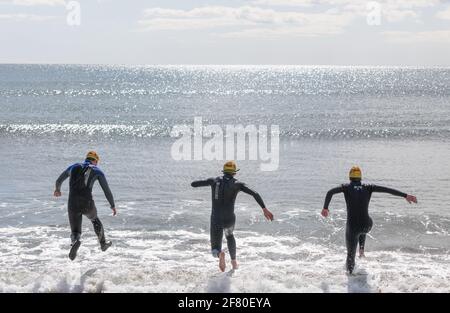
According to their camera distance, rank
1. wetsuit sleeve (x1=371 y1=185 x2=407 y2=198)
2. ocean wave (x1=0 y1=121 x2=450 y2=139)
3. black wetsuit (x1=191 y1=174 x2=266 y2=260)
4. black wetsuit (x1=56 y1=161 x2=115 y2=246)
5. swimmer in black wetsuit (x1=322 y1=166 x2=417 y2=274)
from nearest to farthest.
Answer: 1. wetsuit sleeve (x1=371 y1=185 x2=407 y2=198)
2. swimmer in black wetsuit (x1=322 y1=166 x2=417 y2=274)
3. black wetsuit (x1=191 y1=174 x2=266 y2=260)
4. black wetsuit (x1=56 y1=161 x2=115 y2=246)
5. ocean wave (x1=0 y1=121 x2=450 y2=139)

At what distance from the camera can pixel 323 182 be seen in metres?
21.9

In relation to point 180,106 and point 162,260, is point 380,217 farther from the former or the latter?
point 180,106

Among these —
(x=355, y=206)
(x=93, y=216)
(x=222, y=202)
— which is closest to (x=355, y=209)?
(x=355, y=206)

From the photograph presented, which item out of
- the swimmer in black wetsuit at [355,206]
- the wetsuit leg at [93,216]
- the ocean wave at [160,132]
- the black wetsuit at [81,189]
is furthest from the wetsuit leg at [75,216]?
the ocean wave at [160,132]

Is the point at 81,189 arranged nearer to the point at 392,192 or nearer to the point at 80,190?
the point at 80,190

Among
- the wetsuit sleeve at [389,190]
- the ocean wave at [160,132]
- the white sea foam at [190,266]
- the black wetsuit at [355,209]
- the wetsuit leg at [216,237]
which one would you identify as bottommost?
the ocean wave at [160,132]

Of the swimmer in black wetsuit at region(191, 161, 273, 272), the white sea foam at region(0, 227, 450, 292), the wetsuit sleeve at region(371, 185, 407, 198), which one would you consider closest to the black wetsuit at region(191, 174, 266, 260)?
the swimmer in black wetsuit at region(191, 161, 273, 272)

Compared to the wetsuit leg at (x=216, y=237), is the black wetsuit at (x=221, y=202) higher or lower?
higher

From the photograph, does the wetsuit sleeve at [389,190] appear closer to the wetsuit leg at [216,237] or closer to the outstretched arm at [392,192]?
the outstretched arm at [392,192]

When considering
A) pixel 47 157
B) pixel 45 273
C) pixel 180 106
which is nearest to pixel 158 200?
pixel 45 273

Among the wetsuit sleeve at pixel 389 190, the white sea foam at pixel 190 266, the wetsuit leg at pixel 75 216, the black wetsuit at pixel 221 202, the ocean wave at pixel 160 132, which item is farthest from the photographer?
the ocean wave at pixel 160 132

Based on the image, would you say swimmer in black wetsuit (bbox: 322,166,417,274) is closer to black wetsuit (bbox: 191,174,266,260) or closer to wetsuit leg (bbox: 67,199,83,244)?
black wetsuit (bbox: 191,174,266,260)

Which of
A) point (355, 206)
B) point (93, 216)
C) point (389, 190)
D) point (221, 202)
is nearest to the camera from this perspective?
point (389, 190)

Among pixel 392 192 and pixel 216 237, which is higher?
pixel 392 192
